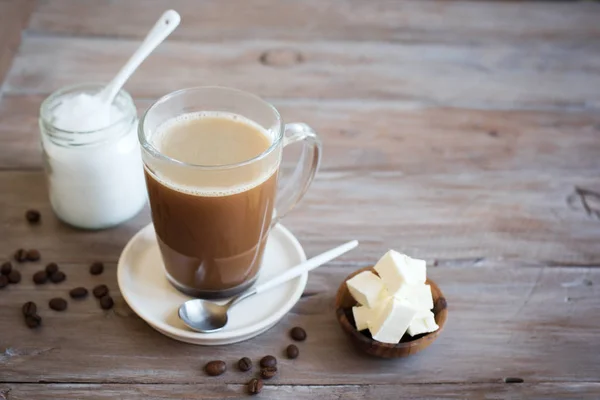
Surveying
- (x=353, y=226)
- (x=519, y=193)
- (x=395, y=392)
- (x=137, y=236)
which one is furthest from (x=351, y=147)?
(x=395, y=392)

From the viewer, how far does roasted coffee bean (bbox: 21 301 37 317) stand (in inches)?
45.3

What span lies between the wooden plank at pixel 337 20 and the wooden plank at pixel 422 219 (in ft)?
1.89

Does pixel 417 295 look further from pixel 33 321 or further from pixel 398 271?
pixel 33 321

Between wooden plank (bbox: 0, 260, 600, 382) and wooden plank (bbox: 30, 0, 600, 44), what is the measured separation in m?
0.84

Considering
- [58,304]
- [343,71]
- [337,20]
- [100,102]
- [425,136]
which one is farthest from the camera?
[337,20]

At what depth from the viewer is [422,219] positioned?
1396 millimetres

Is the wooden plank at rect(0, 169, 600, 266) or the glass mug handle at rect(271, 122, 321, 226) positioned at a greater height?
the glass mug handle at rect(271, 122, 321, 226)

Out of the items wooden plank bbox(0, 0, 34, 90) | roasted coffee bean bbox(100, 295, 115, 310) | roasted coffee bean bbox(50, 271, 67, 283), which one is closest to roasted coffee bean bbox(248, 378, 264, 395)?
roasted coffee bean bbox(100, 295, 115, 310)

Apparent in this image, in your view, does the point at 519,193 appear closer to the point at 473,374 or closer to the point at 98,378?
the point at 473,374

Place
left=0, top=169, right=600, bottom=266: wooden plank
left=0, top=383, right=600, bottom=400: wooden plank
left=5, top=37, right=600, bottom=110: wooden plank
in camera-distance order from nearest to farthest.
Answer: left=0, top=383, right=600, bottom=400: wooden plank
left=0, top=169, right=600, bottom=266: wooden plank
left=5, top=37, right=600, bottom=110: wooden plank

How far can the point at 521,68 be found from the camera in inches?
72.9

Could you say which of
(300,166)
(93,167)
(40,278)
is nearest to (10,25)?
(93,167)

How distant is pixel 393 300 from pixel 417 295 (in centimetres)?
5

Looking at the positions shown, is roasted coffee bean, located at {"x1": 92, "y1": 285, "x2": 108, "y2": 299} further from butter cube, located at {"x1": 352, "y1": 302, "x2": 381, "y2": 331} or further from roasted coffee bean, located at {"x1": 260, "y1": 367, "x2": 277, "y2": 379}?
butter cube, located at {"x1": 352, "y1": 302, "x2": 381, "y2": 331}
